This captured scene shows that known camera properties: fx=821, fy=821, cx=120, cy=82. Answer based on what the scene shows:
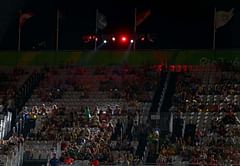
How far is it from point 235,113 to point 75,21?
20.3m

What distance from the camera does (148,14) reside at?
56156mm

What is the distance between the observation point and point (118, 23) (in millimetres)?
60031

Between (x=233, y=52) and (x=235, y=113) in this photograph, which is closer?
(x=235, y=113)

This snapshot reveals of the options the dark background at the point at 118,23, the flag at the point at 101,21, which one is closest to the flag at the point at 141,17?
the dark background at the point at 118,23

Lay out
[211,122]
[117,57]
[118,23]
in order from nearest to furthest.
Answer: [211,122] < [117,57] < [118,23]

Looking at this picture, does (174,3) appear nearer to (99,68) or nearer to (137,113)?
(99,68)

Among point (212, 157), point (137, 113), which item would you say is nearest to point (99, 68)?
point (137, 113)

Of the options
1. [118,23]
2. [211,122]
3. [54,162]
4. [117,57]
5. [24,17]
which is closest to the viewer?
[54,162]

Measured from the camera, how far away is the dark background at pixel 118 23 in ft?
187

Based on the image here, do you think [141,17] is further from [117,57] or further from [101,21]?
[117,57]

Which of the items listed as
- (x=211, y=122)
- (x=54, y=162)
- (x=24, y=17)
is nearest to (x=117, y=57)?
(x=24, y=17)

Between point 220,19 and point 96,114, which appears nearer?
point 96,114

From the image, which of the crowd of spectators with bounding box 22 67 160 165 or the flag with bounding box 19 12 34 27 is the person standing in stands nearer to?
the crowd of spectators with bounding box 22 67 160 165

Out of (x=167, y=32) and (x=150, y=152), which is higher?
(x=167, y=32)
